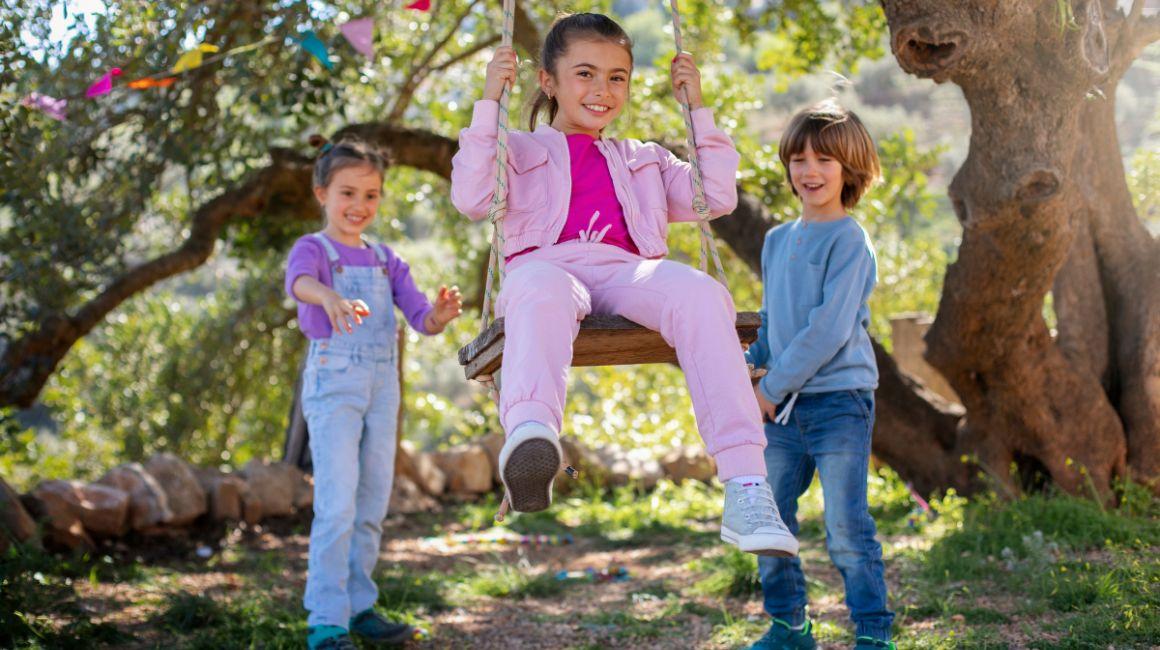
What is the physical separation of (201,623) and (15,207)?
2.30 metres

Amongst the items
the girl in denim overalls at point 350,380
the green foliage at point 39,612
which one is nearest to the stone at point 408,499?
the green foliage at point 39,612

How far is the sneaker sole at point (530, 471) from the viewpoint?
247 centimetres

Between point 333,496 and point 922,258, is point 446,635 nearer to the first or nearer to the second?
point 333,496

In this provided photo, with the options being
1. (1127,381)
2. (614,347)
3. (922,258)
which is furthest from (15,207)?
(922,258)

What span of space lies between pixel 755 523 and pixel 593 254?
873mm

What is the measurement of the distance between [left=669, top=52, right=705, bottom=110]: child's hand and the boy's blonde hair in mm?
395

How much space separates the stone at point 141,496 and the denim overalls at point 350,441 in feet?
7.18

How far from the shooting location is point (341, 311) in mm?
3260

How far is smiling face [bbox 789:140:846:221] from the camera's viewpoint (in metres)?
3.33

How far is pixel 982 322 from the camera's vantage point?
15.3 feet

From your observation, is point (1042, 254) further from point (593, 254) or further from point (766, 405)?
point (593, 254)

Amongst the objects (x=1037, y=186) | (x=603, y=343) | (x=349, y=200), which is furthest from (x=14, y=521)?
(x=1037, y=186)

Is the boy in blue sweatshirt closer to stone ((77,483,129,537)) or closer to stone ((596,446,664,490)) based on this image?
stone ((77,483,129,537))

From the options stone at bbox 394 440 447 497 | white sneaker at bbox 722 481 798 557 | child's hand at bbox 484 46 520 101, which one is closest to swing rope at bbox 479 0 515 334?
child's hand at bbox 484 46 520 101
